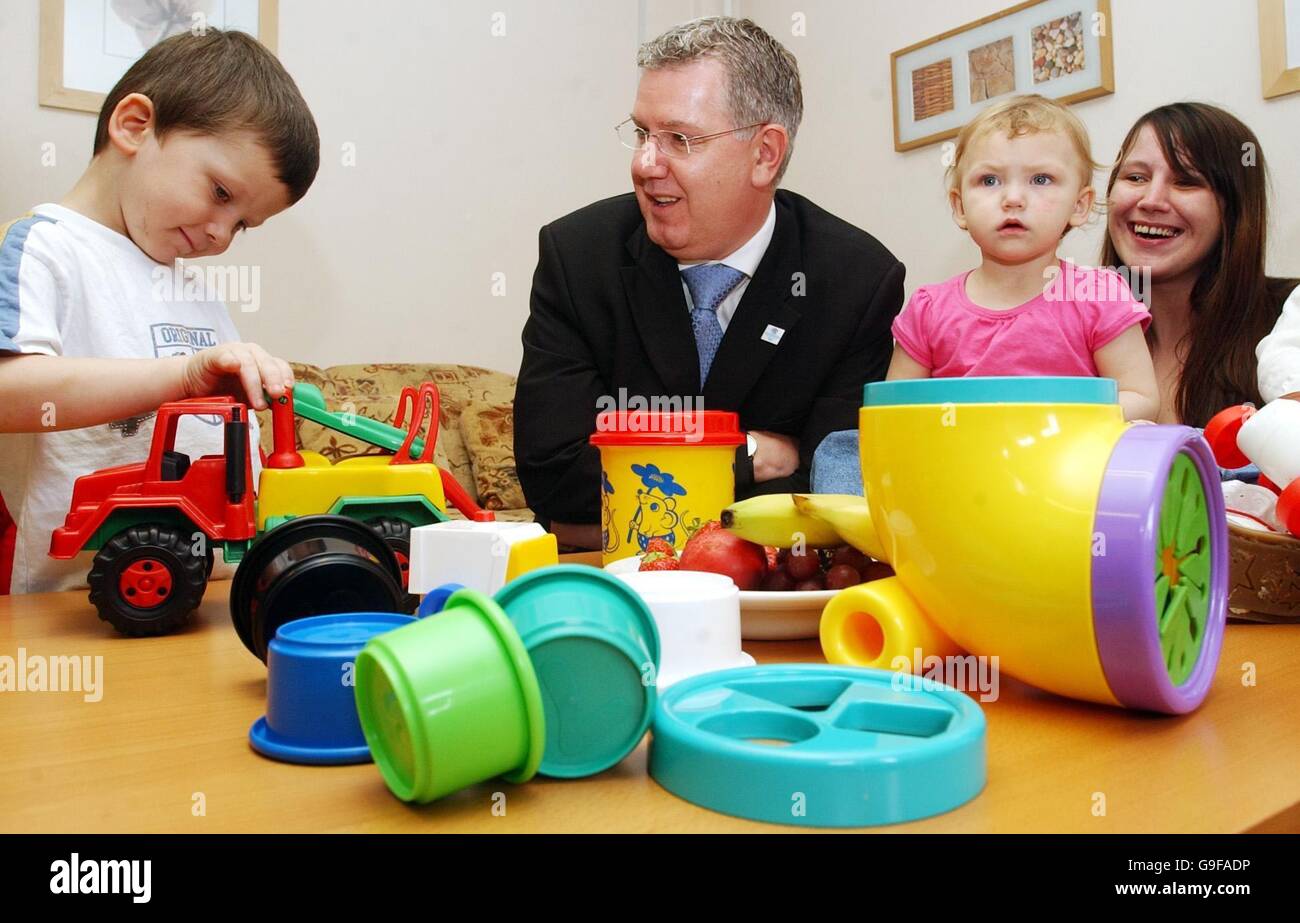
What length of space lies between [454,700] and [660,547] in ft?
1.60

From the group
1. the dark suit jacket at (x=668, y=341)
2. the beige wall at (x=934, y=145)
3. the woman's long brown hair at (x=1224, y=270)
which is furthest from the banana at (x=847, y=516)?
the beige wall at (x=934, y=145)

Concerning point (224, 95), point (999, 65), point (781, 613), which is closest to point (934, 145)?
point (999, 65)

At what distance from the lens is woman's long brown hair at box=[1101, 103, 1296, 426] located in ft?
5.57

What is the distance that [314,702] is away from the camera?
49 centimetres

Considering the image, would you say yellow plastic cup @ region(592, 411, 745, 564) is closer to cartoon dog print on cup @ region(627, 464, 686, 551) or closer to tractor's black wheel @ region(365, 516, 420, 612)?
cartoon dog print on cup @ region(627, 464, 686, 551)

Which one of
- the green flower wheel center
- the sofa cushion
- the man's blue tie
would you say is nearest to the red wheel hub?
the green flower wheel center

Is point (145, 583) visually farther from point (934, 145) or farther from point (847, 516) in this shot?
point (934, 145)

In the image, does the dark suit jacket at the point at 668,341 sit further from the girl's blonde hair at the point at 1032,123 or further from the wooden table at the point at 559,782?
the wooden table at the point at 559,782

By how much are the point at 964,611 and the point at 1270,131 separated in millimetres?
2212

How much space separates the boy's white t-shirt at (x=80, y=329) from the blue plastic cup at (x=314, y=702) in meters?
0.84

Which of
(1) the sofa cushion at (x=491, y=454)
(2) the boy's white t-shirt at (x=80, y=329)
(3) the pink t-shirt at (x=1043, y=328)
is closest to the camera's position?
(2) the boy's white t-shirt at (x=80, y=329)

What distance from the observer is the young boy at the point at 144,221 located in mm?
1324

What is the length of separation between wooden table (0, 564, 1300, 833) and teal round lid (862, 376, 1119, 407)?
0.19 m
